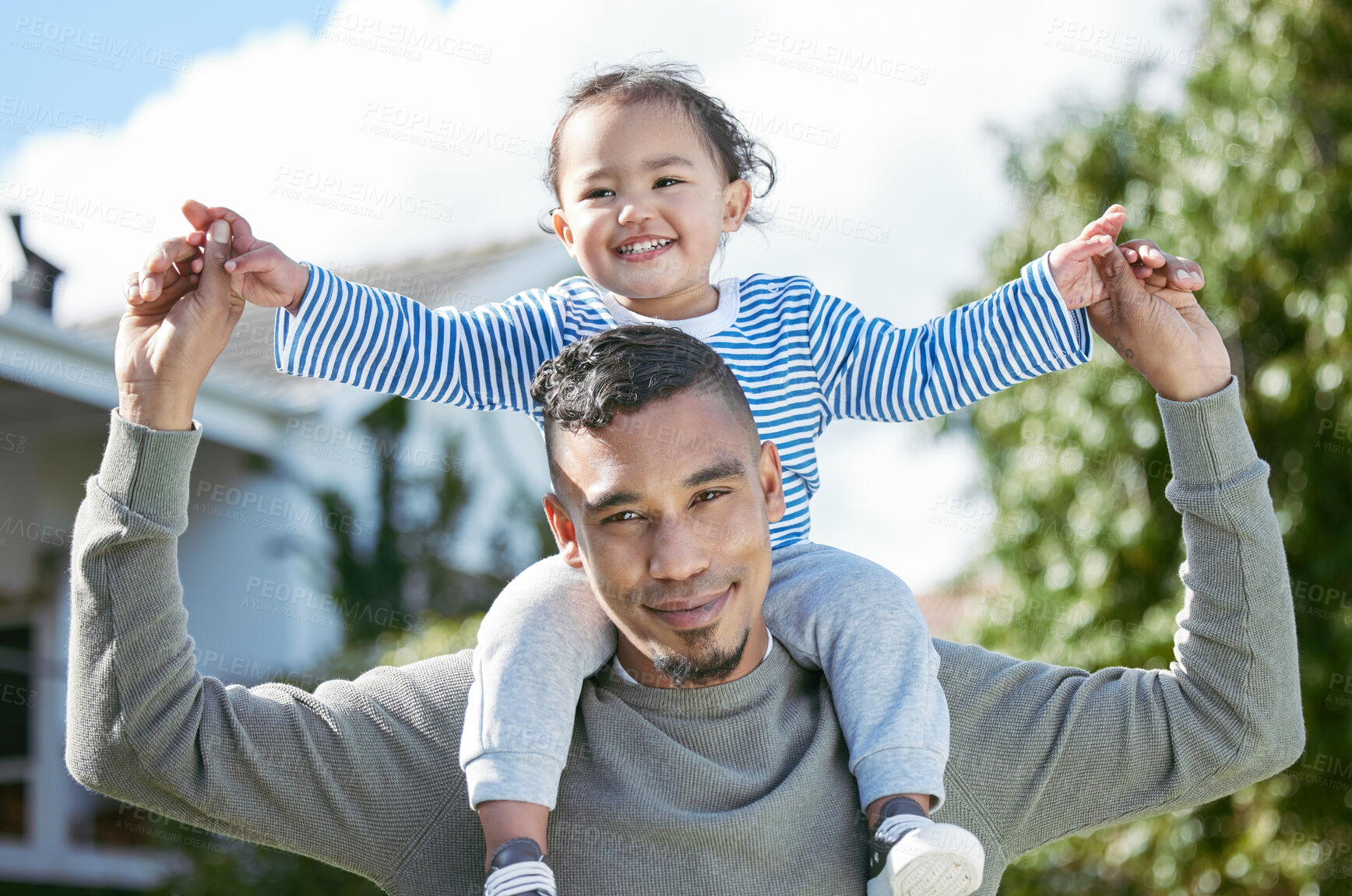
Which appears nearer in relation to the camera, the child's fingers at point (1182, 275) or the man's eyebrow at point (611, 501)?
the man's eyebrow at point (611, 501)

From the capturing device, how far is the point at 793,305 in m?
2.25

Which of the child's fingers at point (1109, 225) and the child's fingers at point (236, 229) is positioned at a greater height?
the child's fingers at point (1109, 225)

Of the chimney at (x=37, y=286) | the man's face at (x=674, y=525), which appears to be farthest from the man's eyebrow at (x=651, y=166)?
the chimney at (x=37, y=286)

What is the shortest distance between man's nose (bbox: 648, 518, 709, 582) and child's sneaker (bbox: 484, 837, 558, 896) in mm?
403

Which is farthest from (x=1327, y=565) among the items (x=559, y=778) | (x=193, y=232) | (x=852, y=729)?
(x=193, y=232)

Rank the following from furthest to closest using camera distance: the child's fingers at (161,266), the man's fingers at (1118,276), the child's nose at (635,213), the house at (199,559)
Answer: the house at (199,559) < the child's nose at (635,213) < the man's fingers at (1118,276) < the child's fingers at (161,266)

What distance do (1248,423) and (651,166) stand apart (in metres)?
3.66

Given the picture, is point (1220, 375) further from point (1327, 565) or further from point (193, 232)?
point (1327, 565)

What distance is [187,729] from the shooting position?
1728 mm

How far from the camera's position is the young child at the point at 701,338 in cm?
180

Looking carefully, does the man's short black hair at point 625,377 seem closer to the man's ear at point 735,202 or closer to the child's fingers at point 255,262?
the child's fingers at point 255,262

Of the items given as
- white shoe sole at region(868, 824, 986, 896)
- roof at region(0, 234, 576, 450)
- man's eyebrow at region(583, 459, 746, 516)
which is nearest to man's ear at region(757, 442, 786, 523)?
man's eyebrow at region(583, 459, 746, 516)

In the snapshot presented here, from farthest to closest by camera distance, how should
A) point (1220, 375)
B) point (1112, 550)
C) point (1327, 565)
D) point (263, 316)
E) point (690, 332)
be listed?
point (263, 316)
point (1112, 550)
point (1327, 565)
point (690, 332)
point (1220, 375)

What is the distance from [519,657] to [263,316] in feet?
20.3
